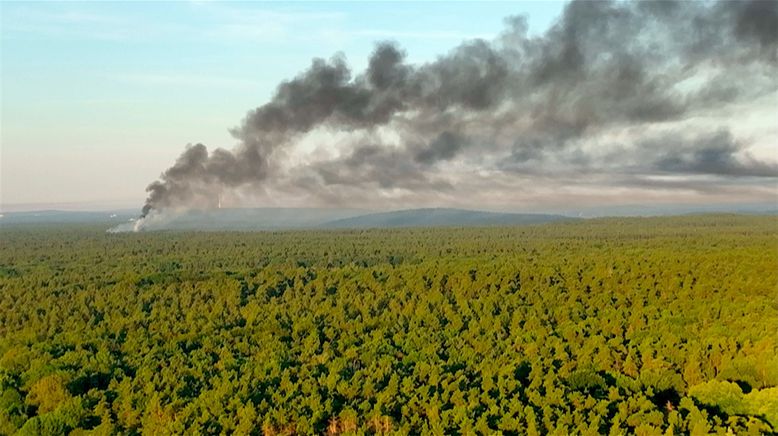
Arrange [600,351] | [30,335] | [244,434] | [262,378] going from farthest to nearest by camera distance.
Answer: [30,335] → [600,351] → [262,378] → [244,434]

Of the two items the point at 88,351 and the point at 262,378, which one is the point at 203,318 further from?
the point at 262,378

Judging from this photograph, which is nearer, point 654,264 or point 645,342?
point 645,342

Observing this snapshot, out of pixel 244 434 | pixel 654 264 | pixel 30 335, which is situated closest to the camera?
pixel 244 434

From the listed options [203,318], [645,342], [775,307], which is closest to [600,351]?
[645,342]

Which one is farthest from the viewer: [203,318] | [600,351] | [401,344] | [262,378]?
[203,318]

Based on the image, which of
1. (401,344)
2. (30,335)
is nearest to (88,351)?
(30,335)

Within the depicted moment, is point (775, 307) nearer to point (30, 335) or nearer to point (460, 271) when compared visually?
point (460, 271)
